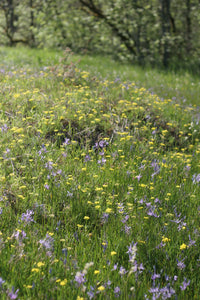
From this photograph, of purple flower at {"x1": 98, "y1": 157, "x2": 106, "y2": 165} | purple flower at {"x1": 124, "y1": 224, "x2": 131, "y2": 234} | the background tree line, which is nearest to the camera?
purple flower at {"x1": 124, "y1": 224, "x2": 131, "y2": 234}

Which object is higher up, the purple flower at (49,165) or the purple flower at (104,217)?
the purple flower at (49,165)

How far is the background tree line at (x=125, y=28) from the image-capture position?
12.1 meters

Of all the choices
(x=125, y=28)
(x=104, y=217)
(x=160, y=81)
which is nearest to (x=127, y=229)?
(x=104, y=217)

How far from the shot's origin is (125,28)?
12.6 meters

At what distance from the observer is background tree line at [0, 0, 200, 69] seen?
12111 millimetres

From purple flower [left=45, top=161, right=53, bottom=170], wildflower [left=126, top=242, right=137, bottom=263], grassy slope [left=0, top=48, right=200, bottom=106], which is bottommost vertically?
grassy slope [left=0, top=48, right=200, bottom=106]

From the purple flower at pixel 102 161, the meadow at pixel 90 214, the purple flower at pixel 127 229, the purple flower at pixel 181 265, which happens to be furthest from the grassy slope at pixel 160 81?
the purple flower at pixel 181 265

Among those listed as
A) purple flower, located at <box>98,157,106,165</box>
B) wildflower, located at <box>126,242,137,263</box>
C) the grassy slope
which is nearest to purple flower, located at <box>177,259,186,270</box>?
wildflower, located at <box>126,242,137,263</box>

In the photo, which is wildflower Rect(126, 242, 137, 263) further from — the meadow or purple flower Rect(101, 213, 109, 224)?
purple flower Rect(101, 213, 109, 224)

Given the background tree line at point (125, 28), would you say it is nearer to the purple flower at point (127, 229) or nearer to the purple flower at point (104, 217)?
the purple flower at point (104, 217)

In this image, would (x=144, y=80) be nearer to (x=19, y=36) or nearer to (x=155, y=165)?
(x=155, y=165)

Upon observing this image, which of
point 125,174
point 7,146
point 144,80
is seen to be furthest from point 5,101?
point 144,80

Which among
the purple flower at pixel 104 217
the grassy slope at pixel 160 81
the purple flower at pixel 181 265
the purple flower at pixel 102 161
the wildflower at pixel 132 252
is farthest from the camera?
the grassy slope at pixel 160 81

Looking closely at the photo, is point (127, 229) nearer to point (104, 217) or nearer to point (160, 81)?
point (104, 217)
